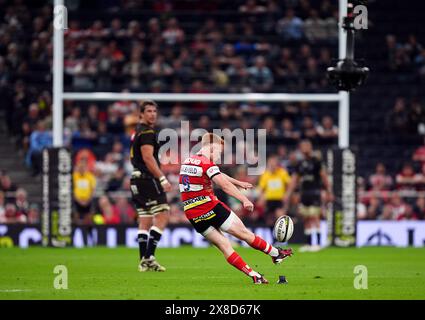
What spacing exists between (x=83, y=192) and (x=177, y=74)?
6.12m

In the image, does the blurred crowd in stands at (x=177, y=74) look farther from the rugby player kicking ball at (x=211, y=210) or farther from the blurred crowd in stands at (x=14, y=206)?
the rugby player kicking ball at (x=211, y=210)

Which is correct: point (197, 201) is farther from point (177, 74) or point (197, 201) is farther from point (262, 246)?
point (177, 74)

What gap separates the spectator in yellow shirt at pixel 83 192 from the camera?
82.6 ft

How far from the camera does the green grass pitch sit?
1323cm

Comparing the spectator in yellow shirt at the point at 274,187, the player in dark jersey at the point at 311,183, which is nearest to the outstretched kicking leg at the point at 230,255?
the player in dark jersey at the point at 311,183

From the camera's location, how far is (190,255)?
21391 millimetres

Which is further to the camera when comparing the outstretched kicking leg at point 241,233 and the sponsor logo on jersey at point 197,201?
the sponsor logo on jersey at point 197,201

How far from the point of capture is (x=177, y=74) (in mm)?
30266

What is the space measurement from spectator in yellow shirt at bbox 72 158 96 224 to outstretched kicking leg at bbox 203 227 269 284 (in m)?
11.0

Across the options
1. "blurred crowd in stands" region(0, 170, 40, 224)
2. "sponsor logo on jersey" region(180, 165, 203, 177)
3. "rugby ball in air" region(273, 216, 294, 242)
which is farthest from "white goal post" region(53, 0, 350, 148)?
"rugby ball in air" region(273, 216, 294, 242)

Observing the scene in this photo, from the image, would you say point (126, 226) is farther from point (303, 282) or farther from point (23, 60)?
point (303, 282)

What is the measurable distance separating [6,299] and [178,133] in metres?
16.3

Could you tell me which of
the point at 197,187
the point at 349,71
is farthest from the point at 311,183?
the point at 197,187

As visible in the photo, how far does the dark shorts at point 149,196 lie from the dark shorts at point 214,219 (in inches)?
99.0
